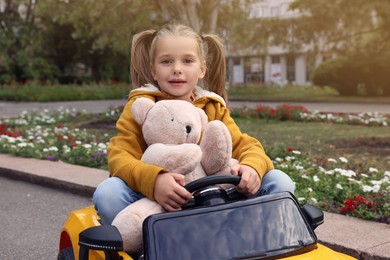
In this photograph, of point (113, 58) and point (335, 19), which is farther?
point (113, 58)

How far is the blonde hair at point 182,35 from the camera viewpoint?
3.12 metres

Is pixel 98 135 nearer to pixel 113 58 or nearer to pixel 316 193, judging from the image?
pixel 316 193

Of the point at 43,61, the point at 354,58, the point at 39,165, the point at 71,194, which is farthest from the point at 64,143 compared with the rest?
the point at 43,61

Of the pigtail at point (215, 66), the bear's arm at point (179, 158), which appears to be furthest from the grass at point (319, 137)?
the bear's arm at point (179, 158)

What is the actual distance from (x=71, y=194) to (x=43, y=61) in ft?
101

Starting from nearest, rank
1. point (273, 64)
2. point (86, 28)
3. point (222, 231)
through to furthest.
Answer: point (222, 231) → point (86, 28) → point (273, 64)

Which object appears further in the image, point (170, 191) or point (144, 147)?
point (144, 147)

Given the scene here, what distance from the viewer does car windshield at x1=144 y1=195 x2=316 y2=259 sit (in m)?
2.37

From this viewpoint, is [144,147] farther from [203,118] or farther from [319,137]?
[319,137]

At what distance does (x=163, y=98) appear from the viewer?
3.19 meters

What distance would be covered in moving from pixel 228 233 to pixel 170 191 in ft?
0.97

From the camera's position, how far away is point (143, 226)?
2.43 m

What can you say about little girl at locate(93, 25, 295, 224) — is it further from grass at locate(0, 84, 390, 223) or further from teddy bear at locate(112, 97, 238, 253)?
grass at locate(0, 84, 390, 223)

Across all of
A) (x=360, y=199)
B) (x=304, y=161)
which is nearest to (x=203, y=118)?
(x=360, y=199)
